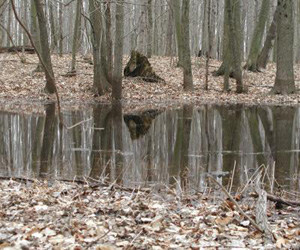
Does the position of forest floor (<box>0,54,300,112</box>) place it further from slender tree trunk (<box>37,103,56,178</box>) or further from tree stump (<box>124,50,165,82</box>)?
slender tree trunk (<box>37,103,56,178</box>)

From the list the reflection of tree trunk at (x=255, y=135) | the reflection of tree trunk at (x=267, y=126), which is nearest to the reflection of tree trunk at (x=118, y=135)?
the reflection of tree trunk at (x=255, y=135)

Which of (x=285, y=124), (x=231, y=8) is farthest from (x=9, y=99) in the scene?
(x=285, y=124)

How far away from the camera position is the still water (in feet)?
24.2

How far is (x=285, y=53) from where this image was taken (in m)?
17.5

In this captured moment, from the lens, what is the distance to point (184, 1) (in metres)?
18.2

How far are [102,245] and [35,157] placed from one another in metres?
5.04

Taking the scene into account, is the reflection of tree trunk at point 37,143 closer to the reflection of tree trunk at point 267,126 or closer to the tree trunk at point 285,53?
the reflection of tree trunk at point 267,126

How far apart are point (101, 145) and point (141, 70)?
11139 mm

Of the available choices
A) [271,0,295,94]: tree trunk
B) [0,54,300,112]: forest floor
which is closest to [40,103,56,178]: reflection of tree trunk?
[0,54,300,112]: forest floor

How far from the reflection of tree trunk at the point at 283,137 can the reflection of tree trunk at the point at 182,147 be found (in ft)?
5.38

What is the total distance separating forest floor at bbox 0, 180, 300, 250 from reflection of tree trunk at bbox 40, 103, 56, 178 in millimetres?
1628

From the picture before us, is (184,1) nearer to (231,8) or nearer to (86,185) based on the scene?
(231,8)

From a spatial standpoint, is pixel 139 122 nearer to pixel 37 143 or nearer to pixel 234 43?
pixel 37 143

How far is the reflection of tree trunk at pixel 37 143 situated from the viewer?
8.05 meters
